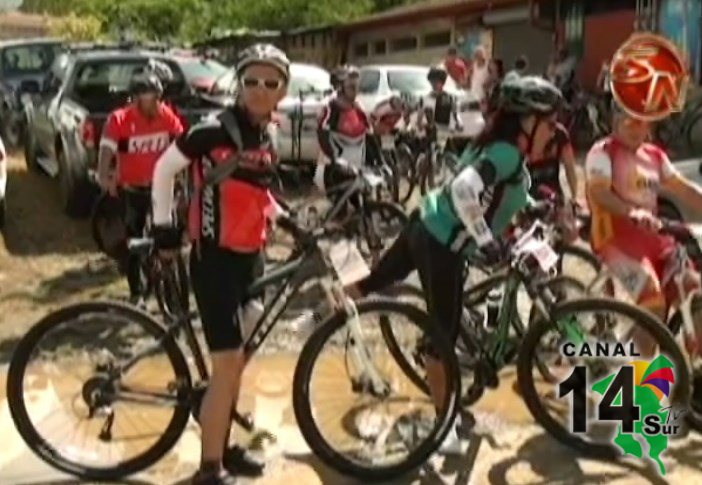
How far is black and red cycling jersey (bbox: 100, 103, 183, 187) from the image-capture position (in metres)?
7.26

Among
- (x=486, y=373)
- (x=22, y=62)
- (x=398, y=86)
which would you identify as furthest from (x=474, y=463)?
(x=22, y=62)

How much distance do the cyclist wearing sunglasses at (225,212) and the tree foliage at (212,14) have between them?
35025 mm

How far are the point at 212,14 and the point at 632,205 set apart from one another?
39.0 m

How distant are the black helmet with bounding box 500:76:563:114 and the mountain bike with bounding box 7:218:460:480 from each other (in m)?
0.96

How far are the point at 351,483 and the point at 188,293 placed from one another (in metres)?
1.46

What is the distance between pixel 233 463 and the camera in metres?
4.54

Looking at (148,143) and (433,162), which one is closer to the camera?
(148,143)

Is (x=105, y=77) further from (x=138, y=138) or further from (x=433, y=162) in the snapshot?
(x=138, y=138)

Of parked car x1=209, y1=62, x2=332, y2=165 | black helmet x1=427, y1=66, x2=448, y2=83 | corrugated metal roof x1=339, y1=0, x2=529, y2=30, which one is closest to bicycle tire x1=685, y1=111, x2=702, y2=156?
black helmet x1=427, y1=66, x2=448, y2=83

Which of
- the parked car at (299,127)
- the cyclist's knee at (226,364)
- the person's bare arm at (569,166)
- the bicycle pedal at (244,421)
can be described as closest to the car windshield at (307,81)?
the parked car at (299,127)

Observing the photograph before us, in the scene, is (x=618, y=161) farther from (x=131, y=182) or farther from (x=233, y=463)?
(x=131, y=182)

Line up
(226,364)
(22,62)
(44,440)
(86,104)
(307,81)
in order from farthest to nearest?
(22,62) → (307,81) → (86,104) → (44,440) → (226,364)

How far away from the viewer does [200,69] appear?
12203mm

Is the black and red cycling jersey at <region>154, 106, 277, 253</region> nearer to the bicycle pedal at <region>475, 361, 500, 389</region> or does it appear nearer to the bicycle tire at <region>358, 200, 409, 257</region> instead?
the bicycle pedal at <region>475, 361, 500, 389</region>
